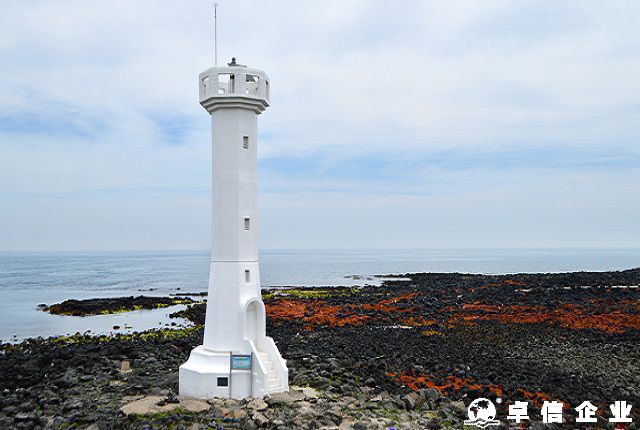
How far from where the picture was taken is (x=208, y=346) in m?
14.2

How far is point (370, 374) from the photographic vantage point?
17.5 metres

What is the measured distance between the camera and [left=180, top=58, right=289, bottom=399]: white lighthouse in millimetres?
13719

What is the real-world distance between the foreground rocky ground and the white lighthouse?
1.72ft

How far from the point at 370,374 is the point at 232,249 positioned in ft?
20.3

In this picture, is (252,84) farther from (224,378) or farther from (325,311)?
(325,311)

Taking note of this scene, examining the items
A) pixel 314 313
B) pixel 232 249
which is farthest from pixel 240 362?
pixel 314 313

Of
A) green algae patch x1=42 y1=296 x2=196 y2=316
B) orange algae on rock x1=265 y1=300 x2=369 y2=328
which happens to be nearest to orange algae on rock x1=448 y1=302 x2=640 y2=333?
orange algae on rock x1=265 y1=300 x2=369 y2=328

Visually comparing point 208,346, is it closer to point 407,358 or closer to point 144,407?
point 144,407

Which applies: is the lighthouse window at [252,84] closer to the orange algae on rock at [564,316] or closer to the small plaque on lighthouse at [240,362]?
the small plaque on lighthouse at [240,362]

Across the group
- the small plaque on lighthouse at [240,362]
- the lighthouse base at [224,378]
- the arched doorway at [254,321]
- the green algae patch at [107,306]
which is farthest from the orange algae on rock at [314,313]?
the small plaque on lighthouse at [240,362]

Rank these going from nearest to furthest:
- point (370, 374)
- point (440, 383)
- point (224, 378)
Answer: point (224, 378)
point (370, 374)
point (440, 383)

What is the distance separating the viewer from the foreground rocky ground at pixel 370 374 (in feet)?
43.4

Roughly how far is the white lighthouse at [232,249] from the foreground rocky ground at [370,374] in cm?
52

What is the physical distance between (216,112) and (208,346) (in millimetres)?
5401
